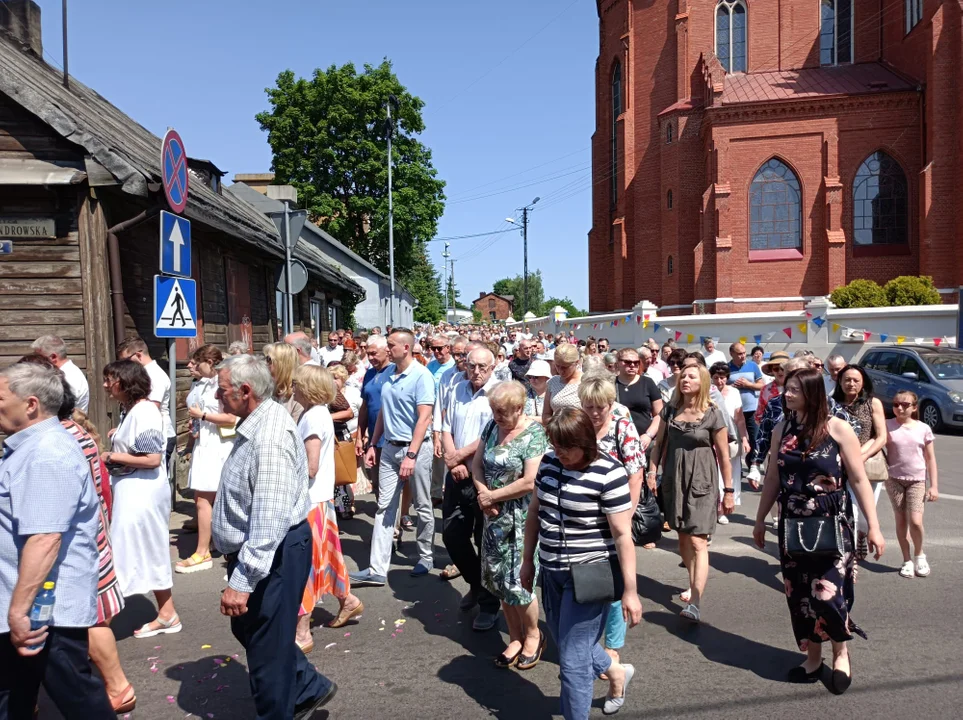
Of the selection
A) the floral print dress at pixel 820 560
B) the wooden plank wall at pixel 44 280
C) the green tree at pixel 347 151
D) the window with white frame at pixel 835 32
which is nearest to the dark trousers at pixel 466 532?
the floral print dress at pixel 820 560

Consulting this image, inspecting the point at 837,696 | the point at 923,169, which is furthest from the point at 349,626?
the point at 923,169

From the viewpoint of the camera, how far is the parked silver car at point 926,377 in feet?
46.4

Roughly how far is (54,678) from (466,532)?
8.85 feet

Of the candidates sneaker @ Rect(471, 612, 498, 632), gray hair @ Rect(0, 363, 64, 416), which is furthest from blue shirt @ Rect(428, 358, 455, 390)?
gray hair @ Rect(0, 363, 64, 416)

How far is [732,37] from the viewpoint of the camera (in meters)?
36.3

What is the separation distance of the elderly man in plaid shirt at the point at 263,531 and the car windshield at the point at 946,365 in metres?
15.1

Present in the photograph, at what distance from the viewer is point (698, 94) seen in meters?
35.0

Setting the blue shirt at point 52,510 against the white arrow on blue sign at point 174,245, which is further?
the white arrow on blue sign at point 174,245

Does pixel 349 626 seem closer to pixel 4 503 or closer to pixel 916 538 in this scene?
pixel 4 503

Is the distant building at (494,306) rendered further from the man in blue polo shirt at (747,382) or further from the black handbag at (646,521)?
the black handbag at (646,521)

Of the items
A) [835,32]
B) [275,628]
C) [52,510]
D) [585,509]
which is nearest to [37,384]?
[52,510]

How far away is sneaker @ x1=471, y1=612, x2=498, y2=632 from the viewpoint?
16.5 feet

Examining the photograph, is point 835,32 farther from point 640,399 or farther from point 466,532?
point 466,532

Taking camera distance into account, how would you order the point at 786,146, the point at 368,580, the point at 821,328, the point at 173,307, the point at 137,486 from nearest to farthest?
1. the point at 137,486
2. the point at 368,580
3. the point at 173,307
4. the point at 821,328
5. the point at 786,146
